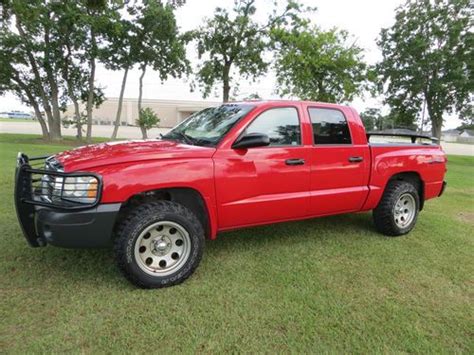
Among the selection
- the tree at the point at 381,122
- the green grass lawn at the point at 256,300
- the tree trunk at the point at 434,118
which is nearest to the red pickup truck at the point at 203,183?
the green grass lawn at the point at 256,300

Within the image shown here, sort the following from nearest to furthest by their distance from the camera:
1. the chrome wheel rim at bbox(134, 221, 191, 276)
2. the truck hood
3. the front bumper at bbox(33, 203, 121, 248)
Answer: the front bumper at bbox(33, 203, 121, 248) → the truck hood → the chrome wheel rim at bbox(134, 221, 191, 276)

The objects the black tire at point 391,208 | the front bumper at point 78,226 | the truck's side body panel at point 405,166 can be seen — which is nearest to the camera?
the front bumper at point 78,226

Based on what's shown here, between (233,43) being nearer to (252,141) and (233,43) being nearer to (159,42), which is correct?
(159,42)

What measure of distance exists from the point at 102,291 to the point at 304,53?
66.9 ft

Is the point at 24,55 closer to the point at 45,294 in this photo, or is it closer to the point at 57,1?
the point at 57,1

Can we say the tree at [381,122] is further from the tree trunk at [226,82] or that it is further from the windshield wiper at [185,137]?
the windshield wiper at [185,137]

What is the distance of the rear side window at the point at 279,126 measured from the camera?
3880mm

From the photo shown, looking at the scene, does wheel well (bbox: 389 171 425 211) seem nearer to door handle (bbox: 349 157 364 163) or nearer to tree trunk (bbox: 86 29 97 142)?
door handle (bbox: 349 157 364 163)

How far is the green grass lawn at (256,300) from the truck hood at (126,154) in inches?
43.6

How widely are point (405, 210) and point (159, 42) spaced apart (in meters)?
19.5

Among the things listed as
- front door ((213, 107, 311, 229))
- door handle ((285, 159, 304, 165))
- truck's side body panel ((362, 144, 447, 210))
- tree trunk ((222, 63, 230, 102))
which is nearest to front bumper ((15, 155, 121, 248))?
front door ((213, 107, 311, 229))

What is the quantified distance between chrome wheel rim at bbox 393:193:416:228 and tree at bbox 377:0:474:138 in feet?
67.5

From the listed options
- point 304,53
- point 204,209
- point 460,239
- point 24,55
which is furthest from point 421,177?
point 24,55

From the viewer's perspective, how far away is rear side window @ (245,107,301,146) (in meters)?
3.88
